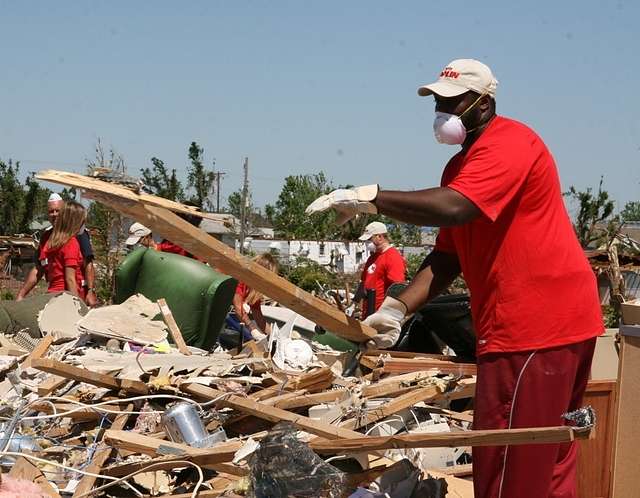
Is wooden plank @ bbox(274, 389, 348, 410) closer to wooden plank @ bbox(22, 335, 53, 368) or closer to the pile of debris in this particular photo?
the pile of debris

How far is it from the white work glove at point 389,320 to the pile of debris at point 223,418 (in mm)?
408

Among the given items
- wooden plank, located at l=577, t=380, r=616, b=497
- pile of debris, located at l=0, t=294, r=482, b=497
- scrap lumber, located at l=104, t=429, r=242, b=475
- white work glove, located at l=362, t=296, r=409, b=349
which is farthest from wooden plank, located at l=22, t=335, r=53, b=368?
wooden plank, located at l=577, t=380, r=616, b=497

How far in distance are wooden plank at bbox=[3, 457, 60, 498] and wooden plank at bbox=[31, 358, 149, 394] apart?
2.30 feet

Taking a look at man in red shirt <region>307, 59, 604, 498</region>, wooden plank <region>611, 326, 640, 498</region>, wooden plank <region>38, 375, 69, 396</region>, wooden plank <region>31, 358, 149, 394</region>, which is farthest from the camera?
wooden plank <region>38, 375, 69, 396</region>

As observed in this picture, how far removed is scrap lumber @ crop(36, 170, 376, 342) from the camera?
134 inches

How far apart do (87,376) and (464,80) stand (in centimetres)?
264

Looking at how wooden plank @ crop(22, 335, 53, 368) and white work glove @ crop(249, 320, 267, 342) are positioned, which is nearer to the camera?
wooden plank @ crop(22, 335, 53, 368)

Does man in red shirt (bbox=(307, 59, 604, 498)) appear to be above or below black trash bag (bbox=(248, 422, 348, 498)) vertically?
above

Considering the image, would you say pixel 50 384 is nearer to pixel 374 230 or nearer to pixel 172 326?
pixel 172 326

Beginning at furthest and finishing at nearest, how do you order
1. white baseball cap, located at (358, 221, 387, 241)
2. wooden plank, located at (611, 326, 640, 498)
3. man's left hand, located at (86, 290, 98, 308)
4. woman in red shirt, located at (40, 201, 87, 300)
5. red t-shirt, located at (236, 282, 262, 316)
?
white baseball cap, located at (358, 221, 387, 241)
red t-shirt, located at (236, 282, 262, 316)
man's left hand, located at (86, 290, 98, 308)
woman in red shirt, located at (40, 201, 87, 300)
wooden plank, located at (611, 326, 640, 498)

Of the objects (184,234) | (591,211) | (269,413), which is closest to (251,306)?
(269,413)

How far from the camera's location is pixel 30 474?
3.97 meters

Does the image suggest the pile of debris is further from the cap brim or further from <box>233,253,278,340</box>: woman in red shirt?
<box>233,253,278,340</box>: woman in red shirt

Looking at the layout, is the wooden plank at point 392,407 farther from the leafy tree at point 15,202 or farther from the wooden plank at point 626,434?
the leafy tree at point 15,202
